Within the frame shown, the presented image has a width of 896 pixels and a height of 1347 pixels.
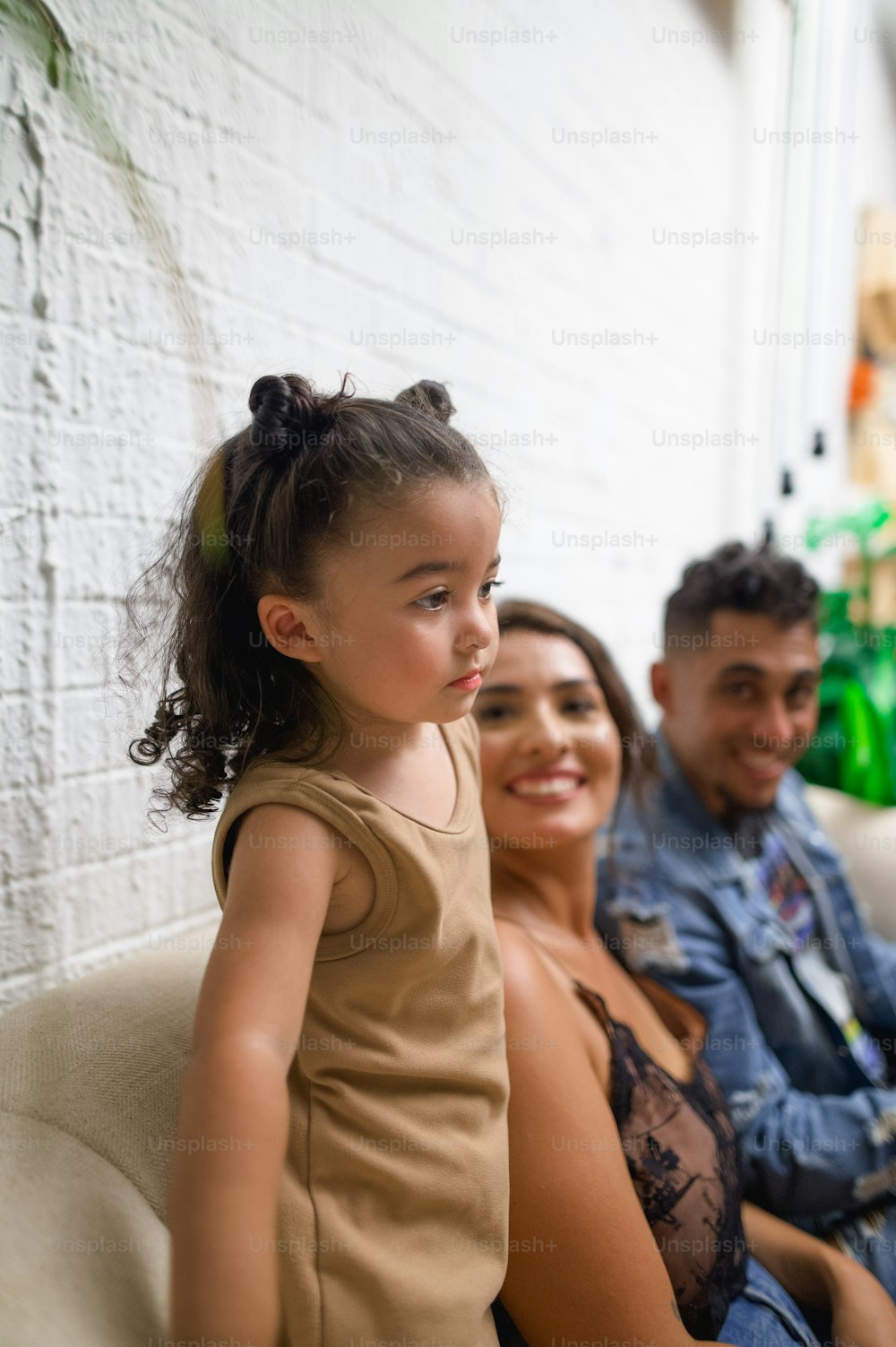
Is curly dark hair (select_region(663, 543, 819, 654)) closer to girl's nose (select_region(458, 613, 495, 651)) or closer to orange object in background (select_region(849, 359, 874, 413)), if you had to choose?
girl's nose (select_region(458, 613, 495, 651))

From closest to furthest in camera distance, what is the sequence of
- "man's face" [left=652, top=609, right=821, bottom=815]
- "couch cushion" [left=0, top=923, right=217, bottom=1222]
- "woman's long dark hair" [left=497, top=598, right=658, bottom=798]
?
"couch cushion" [left=0, top=923, right=217, bottom=1222], "woman's long dark hair" [left=497, top=598, right=658, bottom=798], "man's face" [left=652, top=609, right=821, bottom=815]

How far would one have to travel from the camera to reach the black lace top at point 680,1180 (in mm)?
939

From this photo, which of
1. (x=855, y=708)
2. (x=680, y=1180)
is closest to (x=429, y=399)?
(x=680, y=1180)

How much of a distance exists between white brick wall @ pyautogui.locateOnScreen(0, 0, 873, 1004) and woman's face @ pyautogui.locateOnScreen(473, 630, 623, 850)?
252 mm

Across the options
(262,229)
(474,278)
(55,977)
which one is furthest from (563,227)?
(55,977)

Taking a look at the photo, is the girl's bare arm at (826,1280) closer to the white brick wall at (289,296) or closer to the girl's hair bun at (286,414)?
the white brick wall at (289,296)

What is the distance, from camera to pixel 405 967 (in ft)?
2.40

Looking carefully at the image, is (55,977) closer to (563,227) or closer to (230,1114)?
(230,1114)

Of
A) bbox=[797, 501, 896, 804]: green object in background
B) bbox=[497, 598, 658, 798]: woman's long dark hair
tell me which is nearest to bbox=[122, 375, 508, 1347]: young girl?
bbox=[497, 598, 658, 798]: woman's long dark hair

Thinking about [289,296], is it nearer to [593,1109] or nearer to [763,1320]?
[593,1109]

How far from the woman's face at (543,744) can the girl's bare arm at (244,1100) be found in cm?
51

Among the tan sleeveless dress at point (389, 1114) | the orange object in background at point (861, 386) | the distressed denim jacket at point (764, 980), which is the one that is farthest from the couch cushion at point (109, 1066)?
the orange object in background at point (861, 386)

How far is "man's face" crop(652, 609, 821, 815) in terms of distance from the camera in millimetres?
1646

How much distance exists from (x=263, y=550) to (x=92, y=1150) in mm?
501
